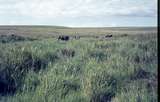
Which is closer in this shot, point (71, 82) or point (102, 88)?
point (102, 88)

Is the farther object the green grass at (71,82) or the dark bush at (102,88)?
the dark bush at (102,88)

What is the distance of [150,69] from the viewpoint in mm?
7582

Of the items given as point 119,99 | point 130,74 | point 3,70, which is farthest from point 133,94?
point 3,70

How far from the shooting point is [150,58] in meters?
8.79

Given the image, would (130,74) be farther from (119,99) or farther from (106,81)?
(119,99)

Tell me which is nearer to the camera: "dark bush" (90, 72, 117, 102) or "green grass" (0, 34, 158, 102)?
"green grass" (0, 34, 158, 102)

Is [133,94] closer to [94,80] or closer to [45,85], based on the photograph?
[94,80]

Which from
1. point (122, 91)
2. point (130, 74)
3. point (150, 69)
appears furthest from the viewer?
point (150, 69)

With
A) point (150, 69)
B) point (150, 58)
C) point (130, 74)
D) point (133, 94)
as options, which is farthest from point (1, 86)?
point (150, 58)

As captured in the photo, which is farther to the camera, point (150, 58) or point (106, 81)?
point (150, 58)

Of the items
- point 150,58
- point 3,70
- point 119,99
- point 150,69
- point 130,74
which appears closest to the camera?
point 119,99

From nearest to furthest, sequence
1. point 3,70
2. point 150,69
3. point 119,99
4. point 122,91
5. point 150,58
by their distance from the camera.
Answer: point 119,99
point 122,91
point 3,70
point 150,69
point 150,58

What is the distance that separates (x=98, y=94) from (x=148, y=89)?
3.34 ft

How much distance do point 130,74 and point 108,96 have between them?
1723 mm
